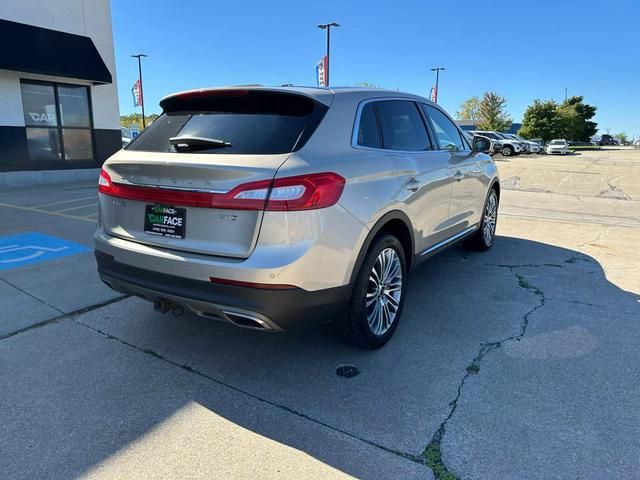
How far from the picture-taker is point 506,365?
3.26 metres

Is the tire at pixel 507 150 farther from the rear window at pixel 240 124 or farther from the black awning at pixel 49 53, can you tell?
the rear window at pixel 240 124

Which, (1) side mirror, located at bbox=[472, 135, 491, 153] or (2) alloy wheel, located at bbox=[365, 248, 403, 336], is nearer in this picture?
(2) alloy wheel, located at bbox=[365, 248, 403, 336]

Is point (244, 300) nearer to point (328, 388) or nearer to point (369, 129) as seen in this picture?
point (328, 388)

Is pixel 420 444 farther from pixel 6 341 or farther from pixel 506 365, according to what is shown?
pixel 6 341

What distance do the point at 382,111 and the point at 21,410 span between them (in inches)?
123

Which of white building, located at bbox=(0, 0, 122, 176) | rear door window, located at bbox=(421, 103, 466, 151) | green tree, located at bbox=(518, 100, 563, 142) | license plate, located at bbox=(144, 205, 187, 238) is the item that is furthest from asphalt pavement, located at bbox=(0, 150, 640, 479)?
green tree, located at bbox=(518, 100, 563, 142)

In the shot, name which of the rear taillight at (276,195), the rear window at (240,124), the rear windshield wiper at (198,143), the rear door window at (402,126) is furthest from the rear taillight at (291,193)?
the rear door window at (402,126)

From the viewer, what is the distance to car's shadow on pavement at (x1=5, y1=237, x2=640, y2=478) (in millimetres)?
2518

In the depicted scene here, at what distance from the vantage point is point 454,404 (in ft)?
9.27

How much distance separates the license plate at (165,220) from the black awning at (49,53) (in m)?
11.8

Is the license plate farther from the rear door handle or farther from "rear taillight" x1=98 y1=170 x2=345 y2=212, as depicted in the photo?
the rear door handle

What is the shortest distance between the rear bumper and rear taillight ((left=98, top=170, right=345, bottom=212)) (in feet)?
1.50

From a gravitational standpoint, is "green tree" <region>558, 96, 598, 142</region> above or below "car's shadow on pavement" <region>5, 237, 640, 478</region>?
above

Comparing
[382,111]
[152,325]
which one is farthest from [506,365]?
[152,325]
